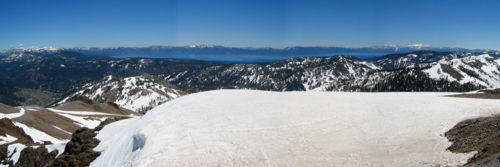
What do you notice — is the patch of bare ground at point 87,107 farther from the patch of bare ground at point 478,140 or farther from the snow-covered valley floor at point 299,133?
the patch of bare ground at point 478,140

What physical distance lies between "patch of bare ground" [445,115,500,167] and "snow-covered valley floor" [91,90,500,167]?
2.17 feet

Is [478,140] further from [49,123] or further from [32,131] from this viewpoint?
[49,123]

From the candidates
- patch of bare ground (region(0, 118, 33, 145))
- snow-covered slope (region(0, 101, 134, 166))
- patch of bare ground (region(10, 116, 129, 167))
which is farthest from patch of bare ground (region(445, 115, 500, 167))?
patch of bare ground (region(0, 118, 33, 145))

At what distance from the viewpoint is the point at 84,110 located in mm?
126375

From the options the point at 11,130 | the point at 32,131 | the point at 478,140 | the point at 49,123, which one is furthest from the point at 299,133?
the point at 49,123

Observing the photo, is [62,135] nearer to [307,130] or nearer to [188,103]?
[188,103]

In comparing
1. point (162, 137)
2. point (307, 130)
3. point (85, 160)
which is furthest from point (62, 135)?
point (307, 130)

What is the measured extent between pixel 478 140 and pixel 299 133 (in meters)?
11.1

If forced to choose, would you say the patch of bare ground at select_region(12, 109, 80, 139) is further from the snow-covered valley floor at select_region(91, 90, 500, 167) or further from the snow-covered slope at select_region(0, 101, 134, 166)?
the snow-covered valley floor at select_region(91, 90, 500, 167)

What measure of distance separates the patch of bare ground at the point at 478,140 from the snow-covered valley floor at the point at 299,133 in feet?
2.17

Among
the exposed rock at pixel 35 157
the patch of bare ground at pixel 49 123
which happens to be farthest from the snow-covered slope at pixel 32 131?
the exposed rock at pixel 35 157

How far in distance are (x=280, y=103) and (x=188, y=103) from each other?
10.3 meters

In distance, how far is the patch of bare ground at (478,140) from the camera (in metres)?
12.9

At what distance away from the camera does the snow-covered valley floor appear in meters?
17.1
